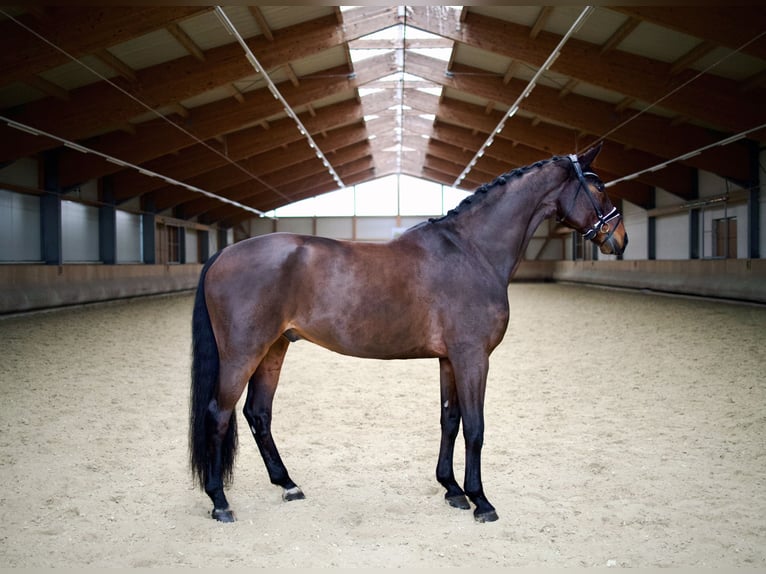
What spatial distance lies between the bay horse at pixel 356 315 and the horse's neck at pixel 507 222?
0.04 ft

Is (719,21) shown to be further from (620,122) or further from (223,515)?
(223,515)

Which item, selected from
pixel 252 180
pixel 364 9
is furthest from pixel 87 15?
pixel 252 180

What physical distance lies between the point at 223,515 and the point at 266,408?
61cm

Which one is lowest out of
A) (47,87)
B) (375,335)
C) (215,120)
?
(375,335)

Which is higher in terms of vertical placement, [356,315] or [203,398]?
[356,315]

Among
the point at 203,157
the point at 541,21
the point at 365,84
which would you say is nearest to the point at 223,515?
Answer: the point at 541,21

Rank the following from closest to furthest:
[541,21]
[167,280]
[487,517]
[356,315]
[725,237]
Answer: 1. [487,517]
2. [356,315]
3. [541,21]
4. [725,237]
5. [167,280]

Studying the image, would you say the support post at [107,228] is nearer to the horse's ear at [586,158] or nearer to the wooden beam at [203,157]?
the wooden beam at [203,157]

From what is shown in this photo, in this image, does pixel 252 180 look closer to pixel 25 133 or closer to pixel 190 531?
pixel 25 133

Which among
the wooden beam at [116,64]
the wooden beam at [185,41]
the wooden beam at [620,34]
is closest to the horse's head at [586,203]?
the wooden beam at [620,34]

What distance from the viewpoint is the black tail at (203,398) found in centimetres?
303

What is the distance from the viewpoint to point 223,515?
2.92 m

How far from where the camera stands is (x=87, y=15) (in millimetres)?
8664

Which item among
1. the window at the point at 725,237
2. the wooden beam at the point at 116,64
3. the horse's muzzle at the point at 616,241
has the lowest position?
the horse's muzzle at the point at 616,241
